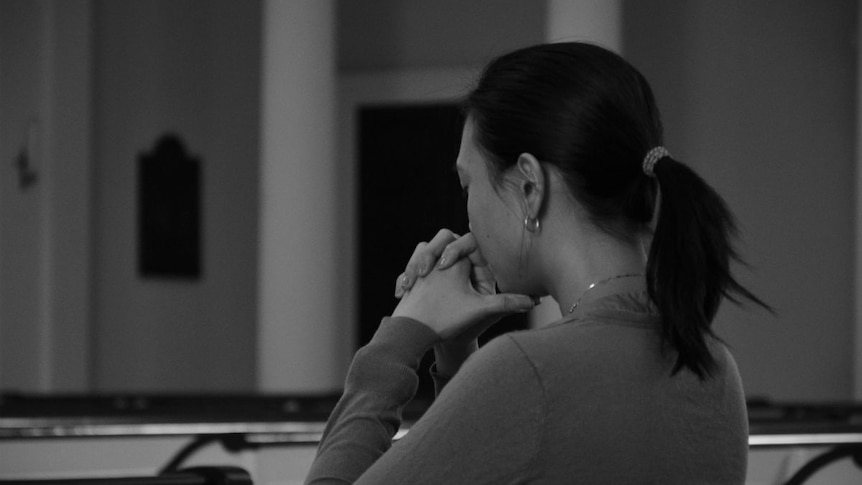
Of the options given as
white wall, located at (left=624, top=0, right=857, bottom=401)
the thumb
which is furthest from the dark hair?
white wall, located at (left=624, top=0, right=857, bottom=401)

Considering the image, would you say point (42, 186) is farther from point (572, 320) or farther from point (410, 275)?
point (572, 320)

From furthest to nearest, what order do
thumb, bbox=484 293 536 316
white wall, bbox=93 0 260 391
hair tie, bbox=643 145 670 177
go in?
white wall, bbox=93 0 260 391, thumb, bbox=484 293 536 316, hair tie, bbox=643 145 670 177

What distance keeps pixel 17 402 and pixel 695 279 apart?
7498 millimetres

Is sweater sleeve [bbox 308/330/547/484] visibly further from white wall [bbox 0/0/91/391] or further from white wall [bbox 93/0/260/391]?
white wall [bbox 93/0/260/391]

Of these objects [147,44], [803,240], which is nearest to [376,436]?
[803,240]

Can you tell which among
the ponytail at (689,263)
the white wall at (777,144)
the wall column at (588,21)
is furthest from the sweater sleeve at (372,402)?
the white wall at (777,144)

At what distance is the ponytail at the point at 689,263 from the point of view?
4.52ft

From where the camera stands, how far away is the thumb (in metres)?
1.61

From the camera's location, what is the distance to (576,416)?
1.31 meters

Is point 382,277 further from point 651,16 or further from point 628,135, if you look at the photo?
point 628,135

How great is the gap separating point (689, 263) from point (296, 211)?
7751mm

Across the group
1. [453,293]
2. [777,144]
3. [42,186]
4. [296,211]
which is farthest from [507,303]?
[42,186]

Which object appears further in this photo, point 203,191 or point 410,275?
point 203,191

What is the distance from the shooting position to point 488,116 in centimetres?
151
